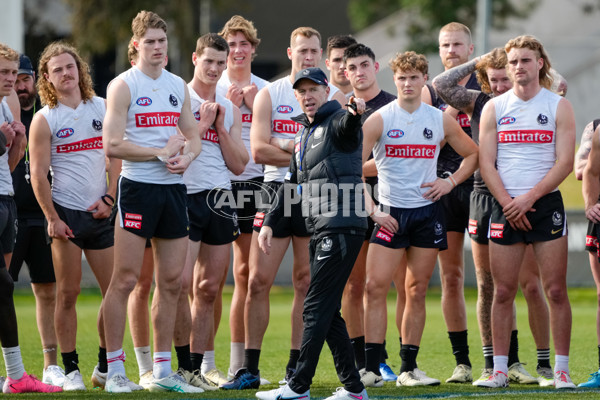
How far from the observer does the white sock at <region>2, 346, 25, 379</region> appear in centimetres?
727

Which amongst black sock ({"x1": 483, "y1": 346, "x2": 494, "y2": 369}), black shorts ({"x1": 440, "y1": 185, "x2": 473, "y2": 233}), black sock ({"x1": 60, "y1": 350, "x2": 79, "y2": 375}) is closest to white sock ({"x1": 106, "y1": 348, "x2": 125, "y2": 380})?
black sock ({"x1": 60, "y1": 350, "x2": 79, "y2": 375})

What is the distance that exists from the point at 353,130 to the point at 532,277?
2.48 metres

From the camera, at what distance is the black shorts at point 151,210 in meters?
7.29

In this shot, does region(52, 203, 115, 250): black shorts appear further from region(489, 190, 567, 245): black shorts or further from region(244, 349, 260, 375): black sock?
region(489, 190, 567, 245): black shorts

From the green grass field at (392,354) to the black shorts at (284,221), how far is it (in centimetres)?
123

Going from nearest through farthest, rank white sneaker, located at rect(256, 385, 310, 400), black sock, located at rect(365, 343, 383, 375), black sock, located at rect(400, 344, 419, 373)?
white sneaker, located at rect(256, 385, 310, 400) < black sock, located at rect(365, 343, 383, 375) < black sock, located at rect(400, 344, 419, 373)

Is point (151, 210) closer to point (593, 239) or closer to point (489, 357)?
point (489, 357)

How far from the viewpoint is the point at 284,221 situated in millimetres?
7938

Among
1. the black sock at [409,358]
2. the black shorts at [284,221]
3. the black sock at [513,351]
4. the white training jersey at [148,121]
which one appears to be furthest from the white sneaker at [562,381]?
the white training jersey at [148,121]

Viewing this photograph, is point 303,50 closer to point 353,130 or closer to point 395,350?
point 353,130

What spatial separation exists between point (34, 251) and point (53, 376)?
111 cm

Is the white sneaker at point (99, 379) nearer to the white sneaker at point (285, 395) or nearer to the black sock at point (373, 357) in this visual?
the white sneaker at point (285, 395)

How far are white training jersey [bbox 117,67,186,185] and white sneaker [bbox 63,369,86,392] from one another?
1.73 m

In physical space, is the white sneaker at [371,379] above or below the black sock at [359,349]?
below
